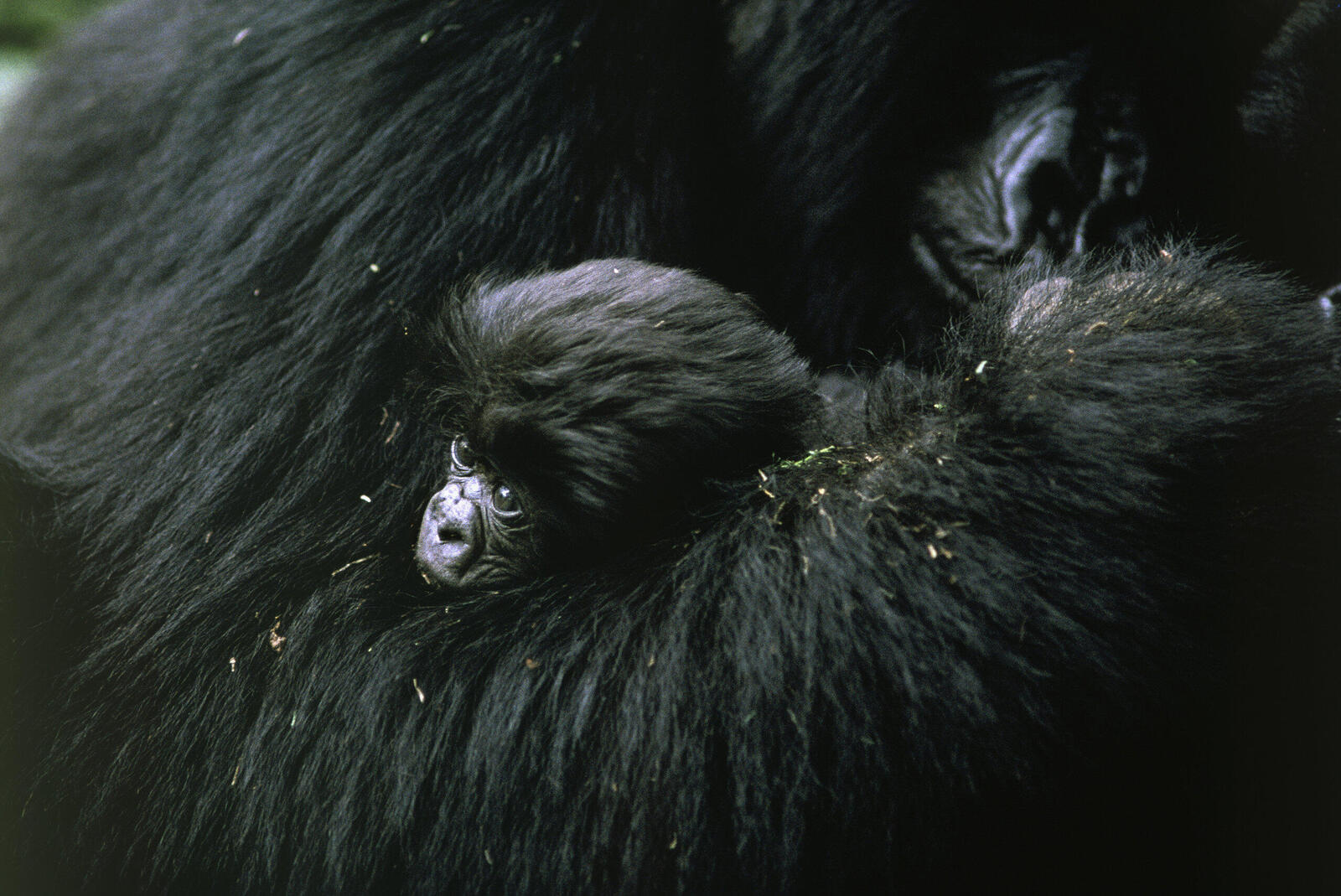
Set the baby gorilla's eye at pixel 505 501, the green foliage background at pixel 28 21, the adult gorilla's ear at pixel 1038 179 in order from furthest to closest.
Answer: the green foliage background at pixel 28 21 → the adult gorilla's ear at pixel 1038 179 → the baby gorilla's eye at pixel 505 501

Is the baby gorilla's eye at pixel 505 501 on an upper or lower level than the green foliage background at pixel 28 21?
lower

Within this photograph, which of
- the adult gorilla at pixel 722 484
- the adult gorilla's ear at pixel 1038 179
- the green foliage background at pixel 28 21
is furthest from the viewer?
the green foliage background at pixel 28 21

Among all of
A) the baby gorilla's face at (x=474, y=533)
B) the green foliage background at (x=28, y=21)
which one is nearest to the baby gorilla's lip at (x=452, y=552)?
the baby gorilla's face at (x=474, y=533)

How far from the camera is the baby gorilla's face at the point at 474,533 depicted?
148 centimetres

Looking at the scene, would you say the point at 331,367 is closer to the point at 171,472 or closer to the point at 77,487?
the point at 171,472

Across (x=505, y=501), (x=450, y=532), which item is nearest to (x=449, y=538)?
(x=450, y=532)

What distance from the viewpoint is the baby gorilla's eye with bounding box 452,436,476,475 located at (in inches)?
61.1

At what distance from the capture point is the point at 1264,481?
128 centimetres

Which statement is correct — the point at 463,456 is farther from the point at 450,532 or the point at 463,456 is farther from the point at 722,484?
the point at 722,484

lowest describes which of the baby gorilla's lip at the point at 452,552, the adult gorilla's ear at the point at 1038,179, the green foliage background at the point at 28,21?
the baby gorilla's lip at the point at 452,552

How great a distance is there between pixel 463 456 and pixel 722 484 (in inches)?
15.8

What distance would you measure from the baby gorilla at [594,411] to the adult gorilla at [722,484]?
0.06 metres

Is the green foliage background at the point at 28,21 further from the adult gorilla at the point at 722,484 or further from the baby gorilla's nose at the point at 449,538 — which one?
the baby gorilla's nose at the point at 449,538

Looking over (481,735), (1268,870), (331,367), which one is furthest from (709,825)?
(331,367)
